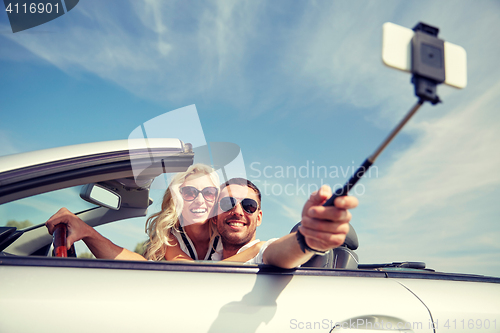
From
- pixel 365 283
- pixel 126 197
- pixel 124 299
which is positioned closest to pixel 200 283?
pixel 124 299

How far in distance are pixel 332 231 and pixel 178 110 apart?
1.27 meters

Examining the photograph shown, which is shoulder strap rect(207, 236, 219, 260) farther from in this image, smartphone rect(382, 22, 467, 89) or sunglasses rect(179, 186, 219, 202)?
smartphone rect(382, 22, 467, 89)

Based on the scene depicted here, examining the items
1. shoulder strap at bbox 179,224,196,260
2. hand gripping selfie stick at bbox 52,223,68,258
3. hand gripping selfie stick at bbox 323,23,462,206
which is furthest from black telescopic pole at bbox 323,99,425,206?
shoulder strap at bbox 179,224,196,260

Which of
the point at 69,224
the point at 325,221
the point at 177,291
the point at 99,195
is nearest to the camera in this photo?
the point at 325,221

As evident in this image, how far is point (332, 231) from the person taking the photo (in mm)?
1057

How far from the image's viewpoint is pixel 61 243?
1680mm

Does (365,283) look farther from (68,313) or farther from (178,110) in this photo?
(178,110)

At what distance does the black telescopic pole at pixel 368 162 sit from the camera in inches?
31.3

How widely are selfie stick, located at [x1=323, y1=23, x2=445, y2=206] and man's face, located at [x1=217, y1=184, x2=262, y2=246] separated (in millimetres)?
1874

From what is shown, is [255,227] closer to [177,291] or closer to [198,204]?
[198,204]

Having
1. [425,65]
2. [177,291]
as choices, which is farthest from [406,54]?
[177,291]

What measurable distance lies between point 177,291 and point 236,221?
137 centimetres

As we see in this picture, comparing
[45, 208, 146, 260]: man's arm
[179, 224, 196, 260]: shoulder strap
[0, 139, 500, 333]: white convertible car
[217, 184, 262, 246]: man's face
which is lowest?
[0, 139, 500, 333]: white convertible car

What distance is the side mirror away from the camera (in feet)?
6.53
